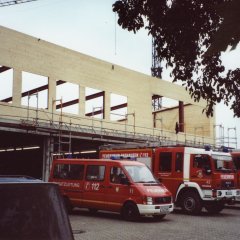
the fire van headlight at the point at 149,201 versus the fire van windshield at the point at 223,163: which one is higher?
the fire van windshield at the point at 223,163

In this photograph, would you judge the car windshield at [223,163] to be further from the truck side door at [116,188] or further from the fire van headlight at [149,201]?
the truck side door at [116,188]

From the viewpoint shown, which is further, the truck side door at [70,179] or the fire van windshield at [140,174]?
the truck side door at [70,179]

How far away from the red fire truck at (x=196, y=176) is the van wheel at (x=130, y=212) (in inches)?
95.2

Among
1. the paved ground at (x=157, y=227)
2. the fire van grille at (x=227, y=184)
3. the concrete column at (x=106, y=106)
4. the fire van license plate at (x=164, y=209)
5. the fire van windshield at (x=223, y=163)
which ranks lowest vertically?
the paved ground at (x=157, y=227)

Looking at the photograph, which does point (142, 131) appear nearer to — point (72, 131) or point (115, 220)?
point (72, 131)

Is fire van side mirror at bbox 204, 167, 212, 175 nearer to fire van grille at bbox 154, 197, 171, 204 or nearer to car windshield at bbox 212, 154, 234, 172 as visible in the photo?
car windshield at bbox 212, 154, 234, 172

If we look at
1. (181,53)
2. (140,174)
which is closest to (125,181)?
(140,174)

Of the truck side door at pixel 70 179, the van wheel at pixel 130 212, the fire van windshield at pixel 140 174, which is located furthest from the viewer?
the truck side door at pixel 70 179

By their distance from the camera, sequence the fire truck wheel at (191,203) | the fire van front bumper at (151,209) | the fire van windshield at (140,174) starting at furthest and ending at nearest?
the fire truck wheel at (191,203)
the fire van windshield at (140,174)
the fire van front bumper at (151,209)

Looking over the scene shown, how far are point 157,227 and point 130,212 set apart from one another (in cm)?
149

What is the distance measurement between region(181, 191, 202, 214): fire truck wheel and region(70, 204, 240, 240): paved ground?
390mm

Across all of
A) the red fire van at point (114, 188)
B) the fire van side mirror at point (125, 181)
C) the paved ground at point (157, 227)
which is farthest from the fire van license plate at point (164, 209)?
the fire van side mirror at point (125, 181)

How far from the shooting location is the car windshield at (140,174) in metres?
14.9

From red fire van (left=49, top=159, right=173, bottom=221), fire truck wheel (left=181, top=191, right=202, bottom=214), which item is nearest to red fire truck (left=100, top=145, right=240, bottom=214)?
fire truck wheel (left=181, top=191, right=202, bottom=214)
